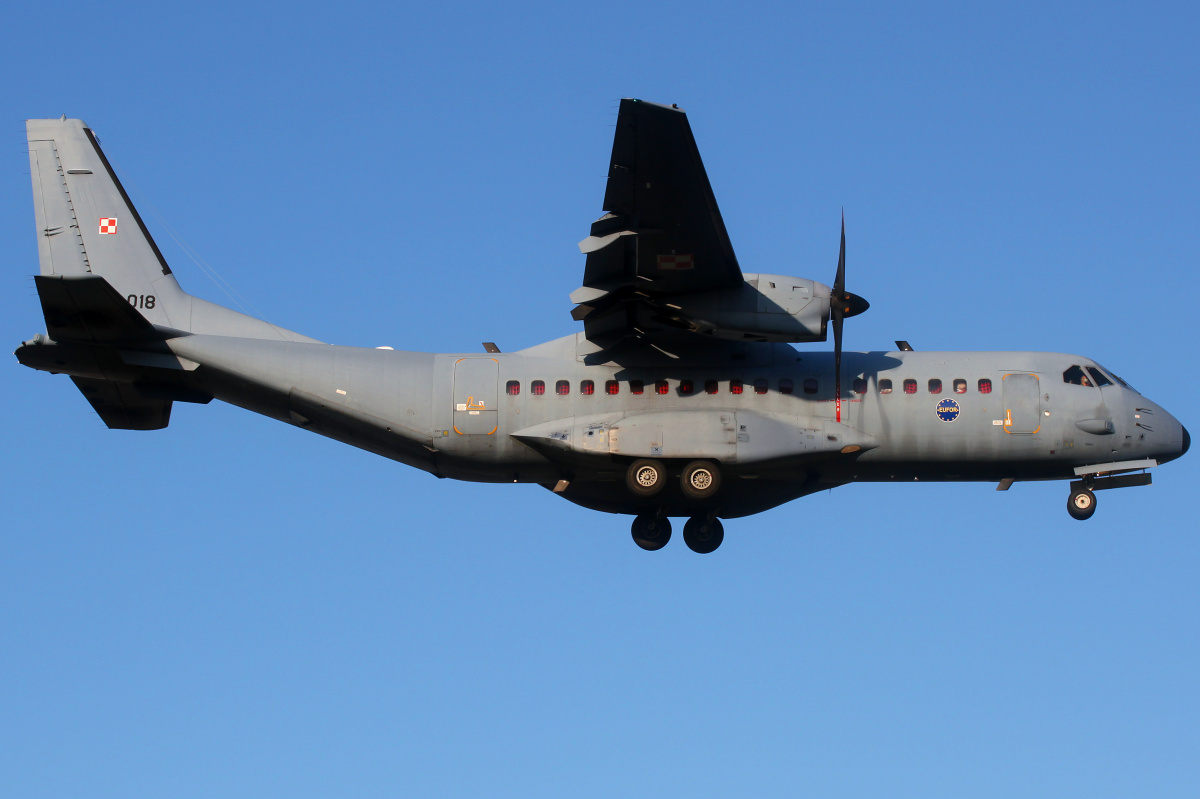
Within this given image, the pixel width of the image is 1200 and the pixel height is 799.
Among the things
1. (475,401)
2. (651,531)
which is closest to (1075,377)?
(651,531)

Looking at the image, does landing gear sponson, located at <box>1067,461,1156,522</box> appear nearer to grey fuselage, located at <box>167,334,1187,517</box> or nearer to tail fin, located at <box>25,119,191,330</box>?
grey fuselage, located at <box>167,334,1187,517</box>

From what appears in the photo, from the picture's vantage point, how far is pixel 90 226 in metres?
25.9

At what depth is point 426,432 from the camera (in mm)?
24375

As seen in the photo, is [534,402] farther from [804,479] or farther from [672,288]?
[804,479]

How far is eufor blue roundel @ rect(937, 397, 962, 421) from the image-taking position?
79.9 feet

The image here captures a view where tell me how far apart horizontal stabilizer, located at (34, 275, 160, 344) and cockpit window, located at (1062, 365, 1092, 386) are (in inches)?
639

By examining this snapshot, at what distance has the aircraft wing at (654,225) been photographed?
798 inches

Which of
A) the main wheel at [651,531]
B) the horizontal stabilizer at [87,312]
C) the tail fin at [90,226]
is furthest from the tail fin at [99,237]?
the main wheel at [651,531]

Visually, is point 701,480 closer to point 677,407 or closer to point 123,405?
point 677,407

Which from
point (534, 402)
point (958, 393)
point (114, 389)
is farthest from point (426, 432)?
point (958, 393)

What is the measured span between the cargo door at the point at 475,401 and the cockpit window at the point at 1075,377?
10237mm

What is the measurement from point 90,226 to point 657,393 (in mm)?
11054

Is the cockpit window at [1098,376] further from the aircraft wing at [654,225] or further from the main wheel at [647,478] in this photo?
the main wheel at [647,478]

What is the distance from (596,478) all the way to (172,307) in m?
8.48
